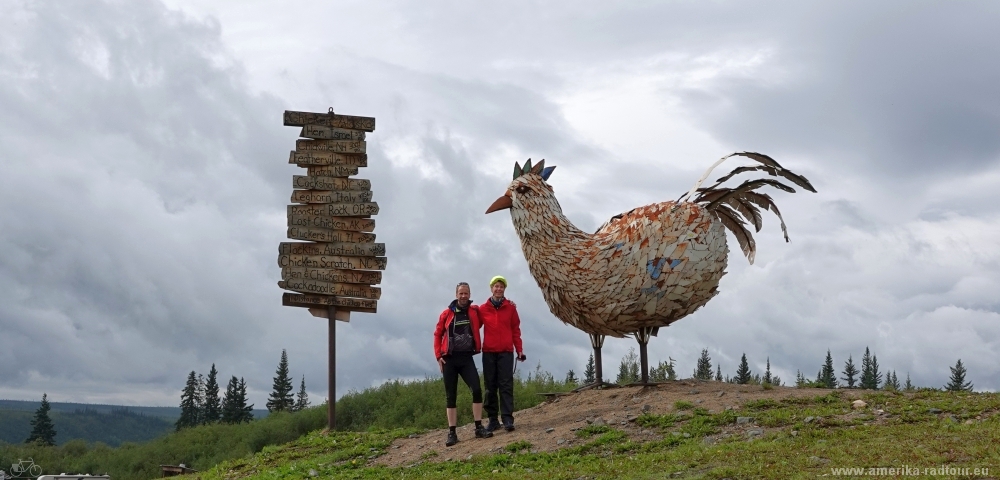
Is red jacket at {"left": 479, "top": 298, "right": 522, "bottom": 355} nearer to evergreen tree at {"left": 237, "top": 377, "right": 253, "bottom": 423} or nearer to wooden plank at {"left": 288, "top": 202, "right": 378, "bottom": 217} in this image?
wooden plank at {"left": 288, "top": 202, "right": 378, "bottom": 217}

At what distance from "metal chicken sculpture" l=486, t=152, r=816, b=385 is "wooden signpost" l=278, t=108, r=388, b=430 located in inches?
139

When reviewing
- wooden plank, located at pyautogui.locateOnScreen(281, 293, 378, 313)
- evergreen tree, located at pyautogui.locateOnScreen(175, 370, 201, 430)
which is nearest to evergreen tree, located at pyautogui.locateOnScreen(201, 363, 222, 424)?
evergreen tree, located at pyautogui.locateOnScreen(175, 370, 201, 430)

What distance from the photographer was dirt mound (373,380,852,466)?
1202 centimetres

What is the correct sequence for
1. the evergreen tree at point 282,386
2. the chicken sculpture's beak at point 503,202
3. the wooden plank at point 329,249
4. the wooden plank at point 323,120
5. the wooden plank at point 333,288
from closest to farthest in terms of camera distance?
1. the chicken sculpture's beak at point 503,202
2. the wooden plank at point 333,288
3. the wooden plank at point 329,249
4. the wooden plank at point 323,120
5. the evergreen tree at point 282,386

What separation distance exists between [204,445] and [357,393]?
13.4ft

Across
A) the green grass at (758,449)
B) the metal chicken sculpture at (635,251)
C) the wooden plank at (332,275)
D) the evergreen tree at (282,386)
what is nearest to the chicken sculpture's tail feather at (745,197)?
the metal chicken sculpture at (635,251)

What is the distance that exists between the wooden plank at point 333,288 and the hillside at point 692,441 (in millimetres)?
3009

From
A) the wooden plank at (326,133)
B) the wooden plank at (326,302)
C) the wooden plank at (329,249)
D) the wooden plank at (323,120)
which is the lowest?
the wooden plank at (326,302)

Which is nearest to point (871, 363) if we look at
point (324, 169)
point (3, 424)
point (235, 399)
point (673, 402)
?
point (673, 402)

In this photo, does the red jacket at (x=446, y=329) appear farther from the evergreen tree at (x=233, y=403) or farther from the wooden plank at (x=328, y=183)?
the evergreen tree at (x=233, y=403)

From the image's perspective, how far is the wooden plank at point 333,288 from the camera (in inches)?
669

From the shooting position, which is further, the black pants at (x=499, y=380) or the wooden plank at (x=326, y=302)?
the wooden plank at (x=326, y=302)

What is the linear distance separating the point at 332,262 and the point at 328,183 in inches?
59.6

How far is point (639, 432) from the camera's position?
11.9 m
